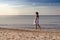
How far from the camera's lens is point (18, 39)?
820cm

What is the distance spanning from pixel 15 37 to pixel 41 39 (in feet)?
3.45

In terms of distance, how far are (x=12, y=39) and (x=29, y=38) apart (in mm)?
679

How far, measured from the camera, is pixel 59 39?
8281mm

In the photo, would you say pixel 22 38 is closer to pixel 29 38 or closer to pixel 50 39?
pixel 29 38

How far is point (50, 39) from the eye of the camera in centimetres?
826

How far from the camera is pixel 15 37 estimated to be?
8.53 m

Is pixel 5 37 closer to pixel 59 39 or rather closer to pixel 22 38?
pixel 22 38

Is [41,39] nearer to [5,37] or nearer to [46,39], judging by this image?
[46,39]

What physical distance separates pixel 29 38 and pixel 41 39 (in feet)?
1.64

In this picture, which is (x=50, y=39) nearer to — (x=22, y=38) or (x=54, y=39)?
(x=54, y=39)

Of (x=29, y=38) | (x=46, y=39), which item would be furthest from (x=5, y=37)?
(x=46, y=39)

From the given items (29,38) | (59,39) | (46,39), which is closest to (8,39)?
(29,38)

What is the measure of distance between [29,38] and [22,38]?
→ 272 millimetres

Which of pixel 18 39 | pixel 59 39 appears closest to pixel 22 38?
pixel 18 39
